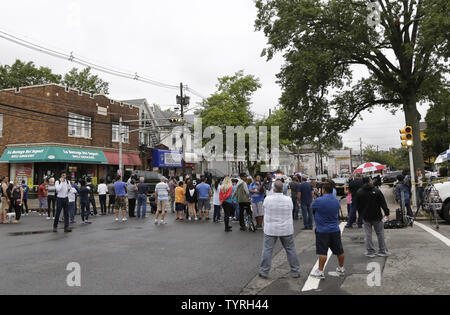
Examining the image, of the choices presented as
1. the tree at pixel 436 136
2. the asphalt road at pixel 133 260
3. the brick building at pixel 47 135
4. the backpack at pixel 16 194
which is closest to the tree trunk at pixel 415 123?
the asphalt road at pixel 133 260

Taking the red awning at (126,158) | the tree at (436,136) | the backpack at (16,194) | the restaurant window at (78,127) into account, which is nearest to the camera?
the backpack at (16,194)

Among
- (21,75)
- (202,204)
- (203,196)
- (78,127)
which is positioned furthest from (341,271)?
(21,75)

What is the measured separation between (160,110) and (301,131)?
3287 cm

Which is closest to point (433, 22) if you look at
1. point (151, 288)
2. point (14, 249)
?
point (151, 288)

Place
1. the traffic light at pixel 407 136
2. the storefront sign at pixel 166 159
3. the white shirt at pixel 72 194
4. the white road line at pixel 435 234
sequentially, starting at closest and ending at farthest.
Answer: the white road line at pixel 435 234, the white shirt at pixel 72 194, the traffic light at pixel 407 136, the storefront sign at pixel 166 159

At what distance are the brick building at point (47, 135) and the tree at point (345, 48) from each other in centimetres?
1474

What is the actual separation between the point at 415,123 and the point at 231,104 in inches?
814

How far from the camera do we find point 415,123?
20.0 metres

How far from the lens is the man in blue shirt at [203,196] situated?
14641 millimetres

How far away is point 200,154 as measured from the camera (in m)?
53.6

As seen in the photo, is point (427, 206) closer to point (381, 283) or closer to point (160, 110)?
point (381, 283)

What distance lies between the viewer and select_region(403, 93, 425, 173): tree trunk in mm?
19375

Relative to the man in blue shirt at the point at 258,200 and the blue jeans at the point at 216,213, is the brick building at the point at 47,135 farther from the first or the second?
the man in blue shirt at the point at 258,200

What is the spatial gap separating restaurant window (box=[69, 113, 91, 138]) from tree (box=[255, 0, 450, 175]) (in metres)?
17.5
